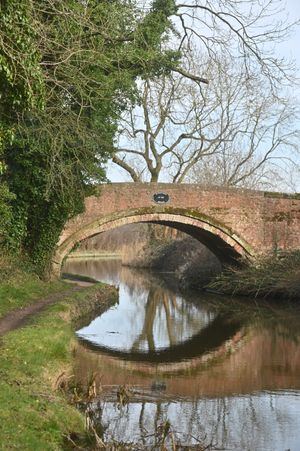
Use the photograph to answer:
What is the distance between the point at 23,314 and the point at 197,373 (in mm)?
3643

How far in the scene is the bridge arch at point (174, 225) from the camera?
20328mm

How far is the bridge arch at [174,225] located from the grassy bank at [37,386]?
773 cm

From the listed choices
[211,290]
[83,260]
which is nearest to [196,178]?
[83,260]

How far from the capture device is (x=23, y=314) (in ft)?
39.9

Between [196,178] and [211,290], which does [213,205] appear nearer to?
[211,290]

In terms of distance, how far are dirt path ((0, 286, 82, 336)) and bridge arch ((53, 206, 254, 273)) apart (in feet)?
15.7

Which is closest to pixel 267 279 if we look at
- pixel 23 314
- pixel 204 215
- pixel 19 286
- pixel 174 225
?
pixel 204 215

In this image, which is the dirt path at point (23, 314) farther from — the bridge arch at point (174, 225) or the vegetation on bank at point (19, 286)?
the bridge arch at point (174, 225)

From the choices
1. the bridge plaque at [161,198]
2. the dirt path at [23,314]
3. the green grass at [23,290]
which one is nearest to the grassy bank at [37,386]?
the dirt path at [23,314]

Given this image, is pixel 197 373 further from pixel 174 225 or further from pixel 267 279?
pixel 174 225

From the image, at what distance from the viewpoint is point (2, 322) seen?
11.1 metres

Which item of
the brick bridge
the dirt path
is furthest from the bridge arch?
the dirt path

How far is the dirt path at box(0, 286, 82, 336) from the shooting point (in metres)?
10.8

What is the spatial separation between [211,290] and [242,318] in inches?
275
